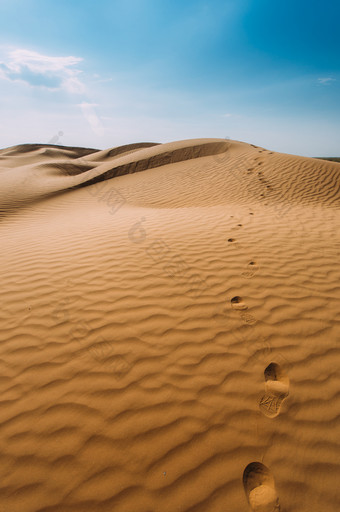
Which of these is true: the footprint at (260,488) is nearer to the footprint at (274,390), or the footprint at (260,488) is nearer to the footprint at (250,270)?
the footprint at (274,390)

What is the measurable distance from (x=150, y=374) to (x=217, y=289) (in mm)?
1457

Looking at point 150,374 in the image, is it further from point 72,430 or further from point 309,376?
point 309,376

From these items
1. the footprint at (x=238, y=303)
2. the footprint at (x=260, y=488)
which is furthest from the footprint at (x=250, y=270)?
the footprint at (x=260, y=488)

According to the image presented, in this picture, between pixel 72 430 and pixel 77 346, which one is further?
pixel 77 346

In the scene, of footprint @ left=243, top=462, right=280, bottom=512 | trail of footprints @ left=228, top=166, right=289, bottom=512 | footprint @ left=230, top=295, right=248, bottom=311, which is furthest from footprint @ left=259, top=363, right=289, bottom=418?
footprint @ left=230, top=295, right=248, bottom=311

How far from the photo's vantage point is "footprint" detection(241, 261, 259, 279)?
3480 millimetres

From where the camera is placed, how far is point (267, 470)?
1583mm

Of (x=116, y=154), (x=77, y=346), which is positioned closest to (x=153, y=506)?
(x=77, y=346)

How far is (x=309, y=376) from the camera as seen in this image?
7.01ft

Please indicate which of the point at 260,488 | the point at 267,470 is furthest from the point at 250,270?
the point at 260,488

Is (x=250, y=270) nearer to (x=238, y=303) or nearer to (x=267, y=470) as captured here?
(x=238, y=303)

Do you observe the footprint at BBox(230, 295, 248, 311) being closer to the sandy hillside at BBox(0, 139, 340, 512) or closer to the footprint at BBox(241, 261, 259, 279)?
the sandy hillside at BBox(0, 139, 340, 512)

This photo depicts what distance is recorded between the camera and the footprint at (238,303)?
2875mm

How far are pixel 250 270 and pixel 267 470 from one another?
7.95ft
